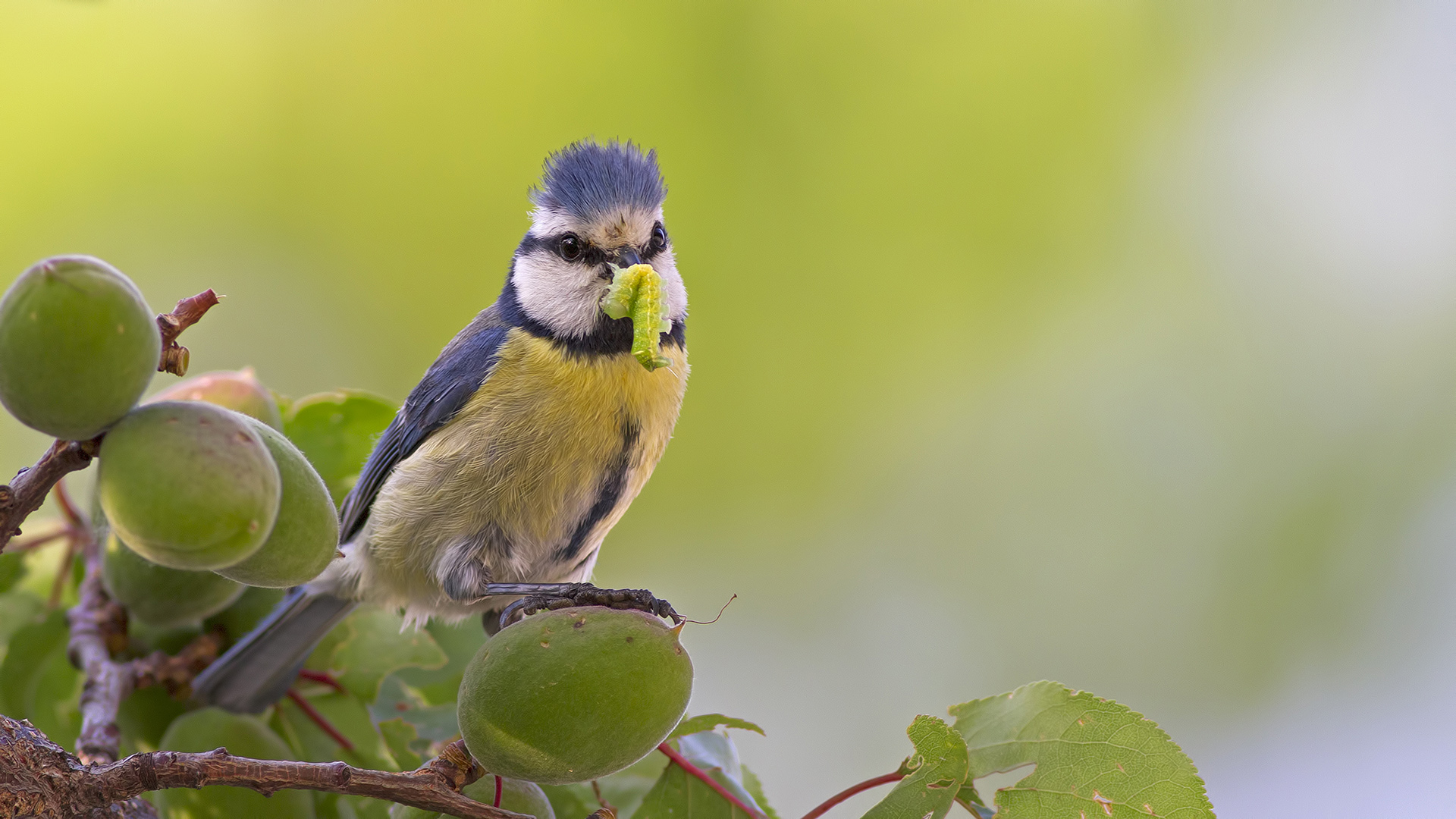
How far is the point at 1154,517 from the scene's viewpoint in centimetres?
384

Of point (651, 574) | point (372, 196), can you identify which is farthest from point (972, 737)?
point (372, 196)

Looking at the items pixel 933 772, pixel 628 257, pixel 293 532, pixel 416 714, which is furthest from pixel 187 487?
pixel 628 257

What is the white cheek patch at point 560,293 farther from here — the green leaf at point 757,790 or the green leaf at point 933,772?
the green leaf at point 933,772

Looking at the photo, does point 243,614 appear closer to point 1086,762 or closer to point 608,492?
point 608,492

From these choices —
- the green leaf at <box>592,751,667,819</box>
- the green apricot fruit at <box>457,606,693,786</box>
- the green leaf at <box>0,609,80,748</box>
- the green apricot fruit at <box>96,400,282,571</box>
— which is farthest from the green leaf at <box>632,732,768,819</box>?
the green leaf at <box>0,609,80,748</box>

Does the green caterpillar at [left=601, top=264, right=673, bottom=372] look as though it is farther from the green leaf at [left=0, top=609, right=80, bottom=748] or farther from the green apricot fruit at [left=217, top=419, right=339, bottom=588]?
the green leaf at [left=0, top=609, right=80, bottom=748]

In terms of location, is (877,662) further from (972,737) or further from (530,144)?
(972,737)

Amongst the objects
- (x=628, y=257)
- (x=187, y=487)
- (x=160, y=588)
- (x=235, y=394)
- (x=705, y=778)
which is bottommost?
(x=160, y=588)

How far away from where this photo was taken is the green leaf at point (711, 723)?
1226 mm

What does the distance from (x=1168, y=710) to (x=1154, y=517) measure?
665 mm

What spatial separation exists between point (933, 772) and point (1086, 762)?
0.17 m

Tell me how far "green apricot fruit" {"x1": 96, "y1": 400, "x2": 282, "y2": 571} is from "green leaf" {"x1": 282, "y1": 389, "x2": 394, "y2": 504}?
758 millimetres

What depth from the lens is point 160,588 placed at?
4.43 ft

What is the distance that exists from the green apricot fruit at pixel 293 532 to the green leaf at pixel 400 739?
502 mm
